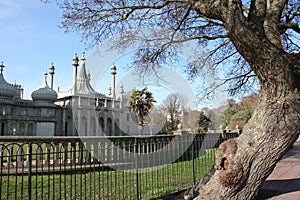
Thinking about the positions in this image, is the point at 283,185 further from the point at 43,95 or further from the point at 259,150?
the point at 43,95

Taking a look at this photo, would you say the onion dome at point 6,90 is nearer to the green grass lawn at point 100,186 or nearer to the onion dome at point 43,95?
the onion dome at point 43,95

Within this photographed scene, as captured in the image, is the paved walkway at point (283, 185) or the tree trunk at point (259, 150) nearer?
the tree trunk at point (259, 150)

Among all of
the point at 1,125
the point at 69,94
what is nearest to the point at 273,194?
the point at 1,125

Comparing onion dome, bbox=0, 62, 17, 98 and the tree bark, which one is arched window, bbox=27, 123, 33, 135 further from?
the tree bark

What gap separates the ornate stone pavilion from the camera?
24.8 meters

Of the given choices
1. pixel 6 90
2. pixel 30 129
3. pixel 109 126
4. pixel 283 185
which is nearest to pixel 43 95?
pixel 6 90

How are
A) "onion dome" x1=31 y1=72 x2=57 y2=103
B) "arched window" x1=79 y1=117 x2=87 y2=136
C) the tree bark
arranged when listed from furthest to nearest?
"arched window" x1=79 y1=117 x2=87 y2=136, "onion dome" x1=31 y1=72 x2=57 y2=103, the tree bark

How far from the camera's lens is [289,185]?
6406 millimetres

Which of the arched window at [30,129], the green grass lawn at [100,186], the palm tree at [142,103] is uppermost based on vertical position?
the palm tree at [142,103]

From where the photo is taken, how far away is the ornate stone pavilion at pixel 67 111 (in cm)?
2481

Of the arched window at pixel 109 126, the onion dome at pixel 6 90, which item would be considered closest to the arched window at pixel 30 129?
the onion dome at pixel 6 90

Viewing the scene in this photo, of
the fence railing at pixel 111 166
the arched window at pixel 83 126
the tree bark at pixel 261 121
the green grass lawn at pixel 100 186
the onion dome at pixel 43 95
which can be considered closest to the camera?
the tree bark at pixel 261 121

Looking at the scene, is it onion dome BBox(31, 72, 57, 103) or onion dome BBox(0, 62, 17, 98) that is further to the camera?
onion dome BBox(31, 72, 57, 103)

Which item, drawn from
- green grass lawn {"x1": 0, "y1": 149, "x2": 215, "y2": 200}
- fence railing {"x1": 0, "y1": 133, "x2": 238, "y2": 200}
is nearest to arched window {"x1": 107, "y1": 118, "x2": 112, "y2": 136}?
fence railing {"x1": 0, "y1": 133, "x2": 238, "y2": 200}
